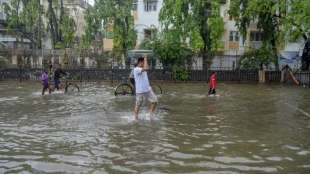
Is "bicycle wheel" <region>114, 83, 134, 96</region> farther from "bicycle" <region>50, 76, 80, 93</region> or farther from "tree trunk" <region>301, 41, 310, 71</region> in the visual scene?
"tree trunk" <region>301, 41, 310, 71</region>

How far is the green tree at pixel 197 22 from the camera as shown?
116 feet

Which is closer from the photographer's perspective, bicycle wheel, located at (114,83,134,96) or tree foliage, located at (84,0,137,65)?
bicycle wheel, located at (114,83,134,96)

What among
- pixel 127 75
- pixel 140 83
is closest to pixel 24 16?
pixel 127 75

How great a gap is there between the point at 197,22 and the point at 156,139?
26645mm

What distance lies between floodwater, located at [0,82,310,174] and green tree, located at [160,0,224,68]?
19324 mm

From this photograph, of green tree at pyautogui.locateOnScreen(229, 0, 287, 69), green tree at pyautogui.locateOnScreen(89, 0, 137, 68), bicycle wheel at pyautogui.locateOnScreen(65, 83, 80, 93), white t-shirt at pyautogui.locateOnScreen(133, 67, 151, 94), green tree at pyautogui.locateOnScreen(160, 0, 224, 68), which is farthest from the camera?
green tree at pyautogui.locateOnScreen(89, 0, 137, 68)

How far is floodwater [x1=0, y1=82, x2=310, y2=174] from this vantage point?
25.7 feet

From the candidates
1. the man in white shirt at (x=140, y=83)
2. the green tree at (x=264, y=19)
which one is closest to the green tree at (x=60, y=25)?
the green tree at (x=264, y=19)

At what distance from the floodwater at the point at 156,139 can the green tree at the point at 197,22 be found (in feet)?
63.4

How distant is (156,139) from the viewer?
33.3 ft

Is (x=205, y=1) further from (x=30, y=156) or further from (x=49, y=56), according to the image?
(x=30, y=156)

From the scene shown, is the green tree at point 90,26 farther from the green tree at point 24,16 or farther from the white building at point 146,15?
the green tree at point 24,16

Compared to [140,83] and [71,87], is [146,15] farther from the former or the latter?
[140,83]

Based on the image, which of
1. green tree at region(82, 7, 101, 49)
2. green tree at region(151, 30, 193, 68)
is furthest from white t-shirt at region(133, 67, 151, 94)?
green tree at region(82, 7, 101, 49)
